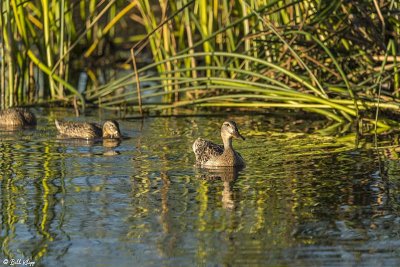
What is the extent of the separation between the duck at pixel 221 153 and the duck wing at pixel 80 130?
1743 millimetres

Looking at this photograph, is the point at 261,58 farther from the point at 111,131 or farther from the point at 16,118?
the point at 16,118

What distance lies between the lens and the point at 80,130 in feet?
34.0

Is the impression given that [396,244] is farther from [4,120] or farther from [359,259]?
[4,120]

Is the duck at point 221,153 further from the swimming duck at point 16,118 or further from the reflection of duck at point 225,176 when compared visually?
the swimming duck at point 16,118

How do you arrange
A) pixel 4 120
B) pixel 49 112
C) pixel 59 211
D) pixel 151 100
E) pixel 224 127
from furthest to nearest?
1. pixel 151 100
2. pixel 49 112
3. pixel 4 120
4. pixel 224 127
5. pixel 59 211

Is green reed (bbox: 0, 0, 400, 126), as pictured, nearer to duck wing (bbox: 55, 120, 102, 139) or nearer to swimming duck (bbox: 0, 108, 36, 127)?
swimming duck (bbox: 0, 108, 36, 127)

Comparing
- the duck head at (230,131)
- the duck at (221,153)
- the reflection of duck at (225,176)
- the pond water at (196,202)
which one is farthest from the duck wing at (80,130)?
the reflection of duck at (225,176)

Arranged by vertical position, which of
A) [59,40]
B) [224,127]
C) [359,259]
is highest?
[59,40]

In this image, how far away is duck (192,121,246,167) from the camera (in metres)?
8.50

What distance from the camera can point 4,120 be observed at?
35.6ft

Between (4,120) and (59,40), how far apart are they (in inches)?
90.7

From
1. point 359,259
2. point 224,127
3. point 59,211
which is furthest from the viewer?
point 224,127

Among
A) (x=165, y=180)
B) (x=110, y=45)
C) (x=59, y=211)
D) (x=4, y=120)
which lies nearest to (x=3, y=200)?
(x=59, y=211)

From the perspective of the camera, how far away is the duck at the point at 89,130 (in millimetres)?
10219
